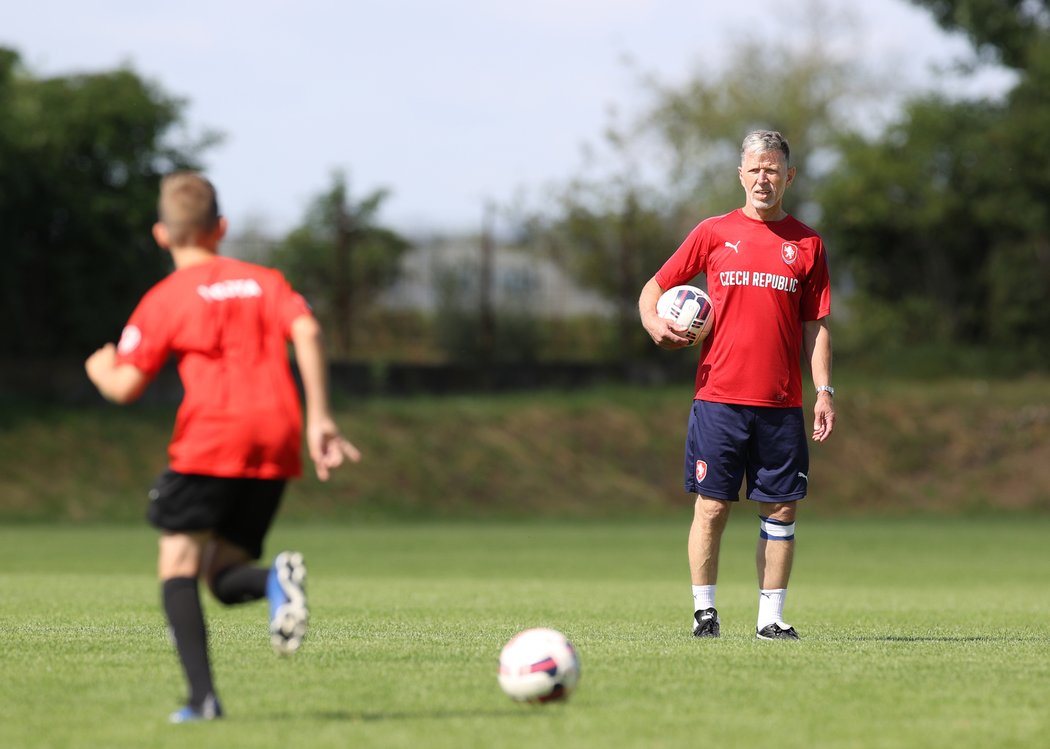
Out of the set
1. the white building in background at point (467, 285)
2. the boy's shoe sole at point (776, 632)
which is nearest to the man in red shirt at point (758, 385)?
the boy's shoe sole at point (776, 632)

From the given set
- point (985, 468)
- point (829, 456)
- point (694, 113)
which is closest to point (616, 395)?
point (829, 456)

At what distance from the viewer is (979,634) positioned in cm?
945

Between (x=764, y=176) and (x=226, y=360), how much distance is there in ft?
12.9

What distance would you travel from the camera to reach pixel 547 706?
6195 mm

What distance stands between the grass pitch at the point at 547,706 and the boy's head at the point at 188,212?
1797 mm

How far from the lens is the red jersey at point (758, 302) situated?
348 inches

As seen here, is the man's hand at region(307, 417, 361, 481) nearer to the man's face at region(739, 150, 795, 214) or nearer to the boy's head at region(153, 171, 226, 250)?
the boy's head at region(153, 171, 226, 250)

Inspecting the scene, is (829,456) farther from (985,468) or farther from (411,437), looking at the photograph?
(411,437)

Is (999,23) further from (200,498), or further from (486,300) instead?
(200,498)

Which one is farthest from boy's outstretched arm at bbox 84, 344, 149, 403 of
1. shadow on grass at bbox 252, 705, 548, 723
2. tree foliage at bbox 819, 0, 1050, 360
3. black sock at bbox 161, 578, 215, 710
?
tree foliage at bbox 819, 0, 1050, 360

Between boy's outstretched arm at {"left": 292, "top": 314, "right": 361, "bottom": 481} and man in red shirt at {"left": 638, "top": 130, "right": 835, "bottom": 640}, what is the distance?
331 centimetres

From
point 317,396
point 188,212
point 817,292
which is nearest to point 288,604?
A: point 317,396

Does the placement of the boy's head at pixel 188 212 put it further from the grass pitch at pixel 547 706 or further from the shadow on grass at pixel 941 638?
→ the shadow on grass at pixel 941 638

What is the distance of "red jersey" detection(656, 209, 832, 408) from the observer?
29.0 feet
